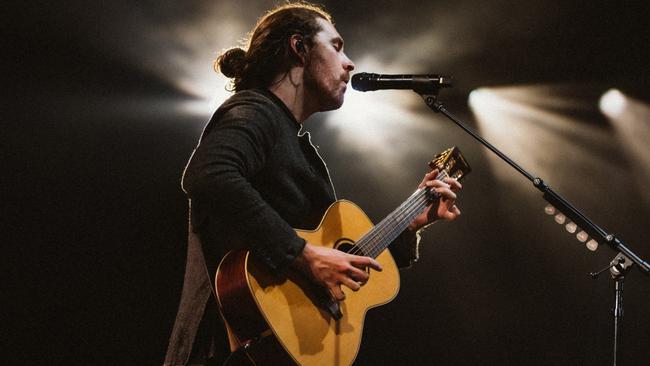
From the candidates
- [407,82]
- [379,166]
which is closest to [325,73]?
[407,82]

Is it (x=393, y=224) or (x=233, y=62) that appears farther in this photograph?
(x=233, y=62)

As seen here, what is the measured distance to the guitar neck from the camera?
5.90 feet

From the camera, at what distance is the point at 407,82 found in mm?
2061

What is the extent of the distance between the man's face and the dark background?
1.17 meters

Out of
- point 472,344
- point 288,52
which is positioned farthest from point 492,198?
point 288,52

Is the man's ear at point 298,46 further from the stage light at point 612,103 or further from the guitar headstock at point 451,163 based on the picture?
the stage light at point 612,103

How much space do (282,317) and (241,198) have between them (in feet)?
1.16

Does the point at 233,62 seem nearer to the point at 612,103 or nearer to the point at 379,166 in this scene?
the point at 379,166

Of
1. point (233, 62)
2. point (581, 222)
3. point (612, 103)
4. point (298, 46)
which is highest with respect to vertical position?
point (233, 62)

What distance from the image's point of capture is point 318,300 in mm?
1509

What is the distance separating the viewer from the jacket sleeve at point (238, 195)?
139 centimetres

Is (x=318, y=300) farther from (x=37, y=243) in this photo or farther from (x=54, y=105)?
(x=54, y=105)

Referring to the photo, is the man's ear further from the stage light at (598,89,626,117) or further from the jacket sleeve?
the stage light at (598,89,626,117)

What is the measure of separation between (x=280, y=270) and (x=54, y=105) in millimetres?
1661
